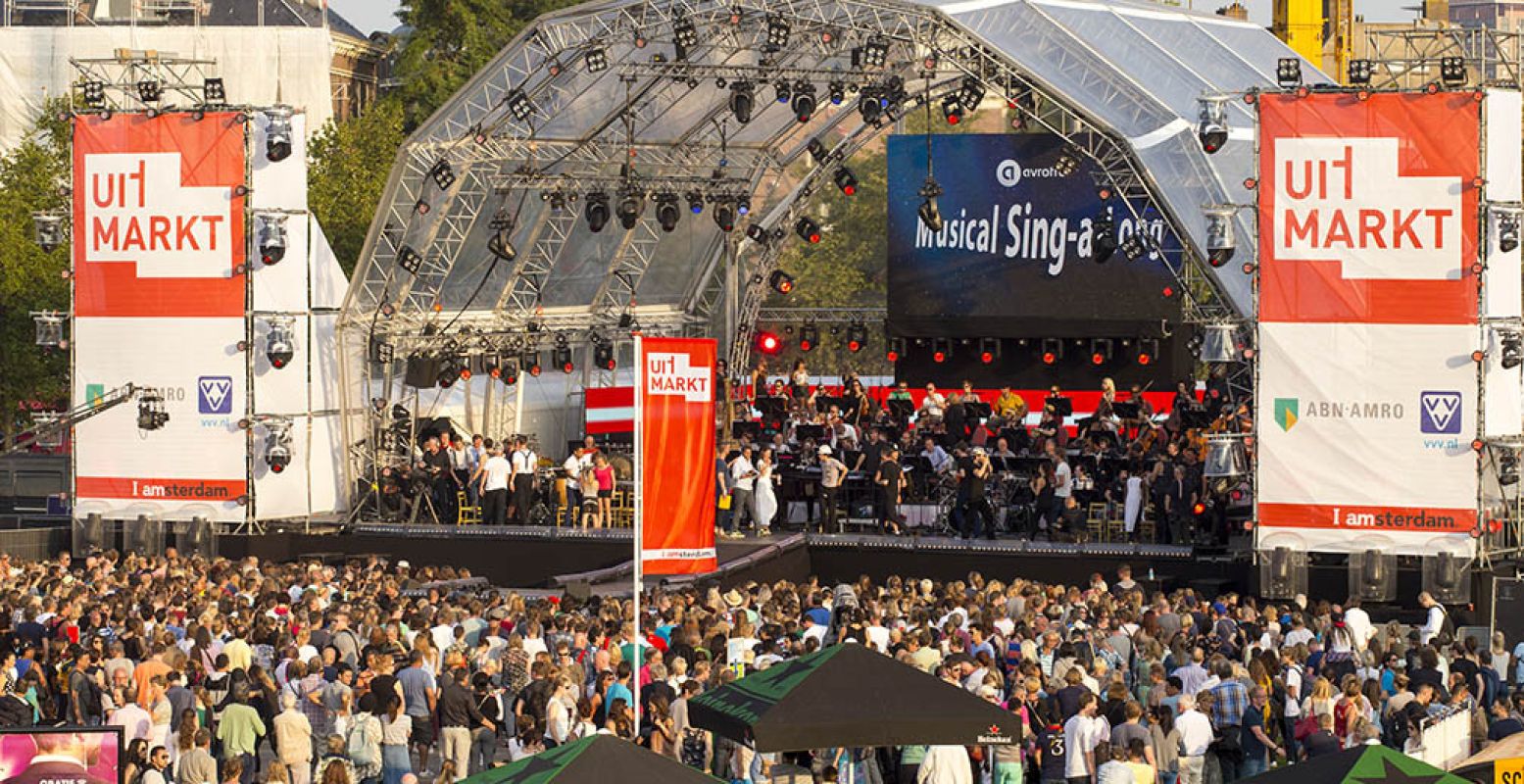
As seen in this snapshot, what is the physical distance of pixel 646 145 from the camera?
3516 centimetres

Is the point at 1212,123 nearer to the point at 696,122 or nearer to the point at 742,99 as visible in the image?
the point at 742,99

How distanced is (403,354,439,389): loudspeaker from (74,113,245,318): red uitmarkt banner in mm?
3098

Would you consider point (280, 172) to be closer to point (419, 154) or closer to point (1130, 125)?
point (419, 154)

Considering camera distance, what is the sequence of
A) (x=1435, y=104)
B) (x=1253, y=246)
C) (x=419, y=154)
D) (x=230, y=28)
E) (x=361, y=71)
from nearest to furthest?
(x=1435, y=104) → (x=1253, y=246) → (x=419, y=154) → (x=230, y=28) → (x=361, y=71)

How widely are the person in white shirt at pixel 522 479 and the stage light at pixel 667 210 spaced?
407 cm

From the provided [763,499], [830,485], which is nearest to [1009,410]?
[830,485]

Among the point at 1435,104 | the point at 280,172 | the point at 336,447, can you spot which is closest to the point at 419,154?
the point at 280,172

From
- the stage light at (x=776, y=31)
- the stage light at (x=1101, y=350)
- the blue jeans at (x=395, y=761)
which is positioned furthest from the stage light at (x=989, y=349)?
the blue jeans at (x=395, y=761)

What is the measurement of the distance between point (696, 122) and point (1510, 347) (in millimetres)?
13334

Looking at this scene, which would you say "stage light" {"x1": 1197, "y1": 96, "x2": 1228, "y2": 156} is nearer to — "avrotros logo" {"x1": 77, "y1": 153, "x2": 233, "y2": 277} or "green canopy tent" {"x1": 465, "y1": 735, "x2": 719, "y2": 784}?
"avrotros logo" {"x1": 77, "y1": 153, "x2": 233, "y2": 277}

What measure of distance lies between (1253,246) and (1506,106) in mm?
3247

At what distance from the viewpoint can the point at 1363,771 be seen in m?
11.9

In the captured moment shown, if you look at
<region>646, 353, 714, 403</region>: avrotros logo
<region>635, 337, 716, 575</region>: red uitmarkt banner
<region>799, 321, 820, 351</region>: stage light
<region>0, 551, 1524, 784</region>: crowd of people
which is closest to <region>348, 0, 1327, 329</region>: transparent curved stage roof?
<region>799, 321, 820, 351</region>: stage light

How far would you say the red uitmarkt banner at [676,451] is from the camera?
58.3 ft
